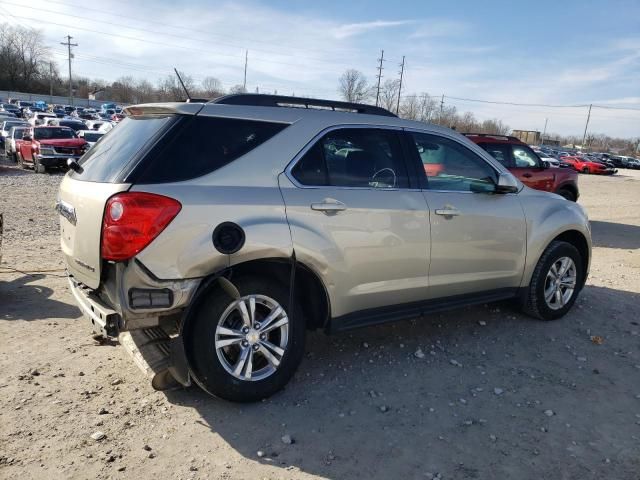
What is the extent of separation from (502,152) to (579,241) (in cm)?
548

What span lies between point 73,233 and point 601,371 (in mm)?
4209

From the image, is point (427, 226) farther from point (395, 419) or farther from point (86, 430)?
point (86, 430)

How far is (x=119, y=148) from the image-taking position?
11.1 feet

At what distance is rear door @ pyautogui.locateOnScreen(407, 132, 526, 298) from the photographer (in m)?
4.18

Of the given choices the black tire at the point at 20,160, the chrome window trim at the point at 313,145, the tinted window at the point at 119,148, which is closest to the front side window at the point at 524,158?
the chrome window trim at the point at 313,145

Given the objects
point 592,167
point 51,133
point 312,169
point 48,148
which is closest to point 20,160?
point 51,133

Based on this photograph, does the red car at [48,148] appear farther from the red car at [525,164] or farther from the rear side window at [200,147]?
the rear side window at [200,147]

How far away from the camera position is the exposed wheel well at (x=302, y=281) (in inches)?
133

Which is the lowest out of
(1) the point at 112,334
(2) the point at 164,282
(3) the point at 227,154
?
(1) the point at 112,334

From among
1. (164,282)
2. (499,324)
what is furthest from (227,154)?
(499,324)

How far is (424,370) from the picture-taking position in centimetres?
410

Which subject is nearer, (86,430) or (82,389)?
(86,430)

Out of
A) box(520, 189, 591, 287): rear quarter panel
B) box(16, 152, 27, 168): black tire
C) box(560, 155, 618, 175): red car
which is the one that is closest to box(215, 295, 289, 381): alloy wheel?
box(520, 189, 591, 287): rear quarter panel

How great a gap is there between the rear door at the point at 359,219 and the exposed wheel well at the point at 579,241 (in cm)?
215
